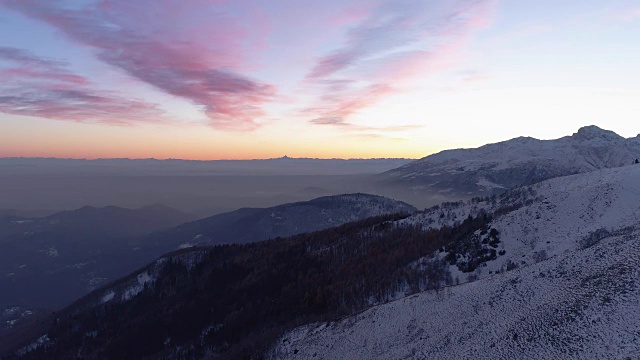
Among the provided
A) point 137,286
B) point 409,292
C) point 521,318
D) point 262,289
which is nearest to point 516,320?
point 521,318

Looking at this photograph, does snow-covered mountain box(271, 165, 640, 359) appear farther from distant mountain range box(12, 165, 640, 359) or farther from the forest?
the forest

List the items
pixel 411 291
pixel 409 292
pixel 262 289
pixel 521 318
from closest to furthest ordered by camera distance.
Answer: pixel 521 318 → pixel 409 292 → pixel 411 291 → pixel 262 289

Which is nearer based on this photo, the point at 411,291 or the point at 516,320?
the point at 516,320

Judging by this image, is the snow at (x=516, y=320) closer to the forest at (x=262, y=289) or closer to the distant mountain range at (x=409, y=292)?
the distant mountain range at (x=409, y=292)

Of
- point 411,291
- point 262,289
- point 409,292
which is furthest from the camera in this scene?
point 262,289

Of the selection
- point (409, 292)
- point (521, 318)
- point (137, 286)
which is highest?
point (521, 318)

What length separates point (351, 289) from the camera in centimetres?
8762

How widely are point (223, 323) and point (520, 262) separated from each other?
76.3 meters

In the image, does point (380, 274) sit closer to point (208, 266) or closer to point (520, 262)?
point (520, 262)

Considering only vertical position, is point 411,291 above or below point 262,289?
above

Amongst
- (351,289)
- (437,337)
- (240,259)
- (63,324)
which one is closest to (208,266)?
(240,259)

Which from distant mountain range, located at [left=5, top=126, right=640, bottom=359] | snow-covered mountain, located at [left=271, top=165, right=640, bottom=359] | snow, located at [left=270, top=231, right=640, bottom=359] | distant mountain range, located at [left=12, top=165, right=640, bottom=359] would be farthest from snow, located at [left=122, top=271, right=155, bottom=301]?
snow, located at [left=270, top=231, right=640, bottom=359]

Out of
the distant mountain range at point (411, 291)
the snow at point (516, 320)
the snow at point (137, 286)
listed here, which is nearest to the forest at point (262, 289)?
the distant mountain range at point (411, 291)

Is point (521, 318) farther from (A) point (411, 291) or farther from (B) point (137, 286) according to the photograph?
(B) point (137, 286)
